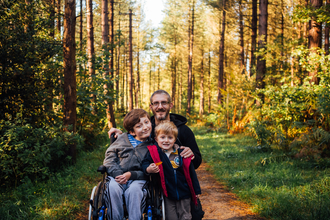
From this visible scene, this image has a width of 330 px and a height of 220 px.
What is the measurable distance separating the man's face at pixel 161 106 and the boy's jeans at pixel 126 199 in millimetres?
946

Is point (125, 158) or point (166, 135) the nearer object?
point (166, 135)

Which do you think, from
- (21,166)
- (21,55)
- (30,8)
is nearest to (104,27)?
(30,8)

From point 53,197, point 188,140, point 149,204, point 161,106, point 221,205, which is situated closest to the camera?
point 149,204

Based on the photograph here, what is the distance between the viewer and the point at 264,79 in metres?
12.1

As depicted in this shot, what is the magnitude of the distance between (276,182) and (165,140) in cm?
386

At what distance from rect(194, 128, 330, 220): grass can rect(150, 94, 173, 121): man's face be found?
8.45 feet

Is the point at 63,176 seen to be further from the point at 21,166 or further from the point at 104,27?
the point at 104,27

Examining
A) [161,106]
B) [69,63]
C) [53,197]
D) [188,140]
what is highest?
[69,63]

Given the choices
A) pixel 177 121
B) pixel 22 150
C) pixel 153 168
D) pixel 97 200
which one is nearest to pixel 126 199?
pixel 97 200

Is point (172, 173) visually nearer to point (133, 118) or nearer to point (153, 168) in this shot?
point (153, 168)

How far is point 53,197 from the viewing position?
4758 mm

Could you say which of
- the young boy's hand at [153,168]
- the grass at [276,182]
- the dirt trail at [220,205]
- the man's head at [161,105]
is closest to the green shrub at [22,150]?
the dirt trail at [220,205]

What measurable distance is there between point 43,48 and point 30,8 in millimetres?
1090

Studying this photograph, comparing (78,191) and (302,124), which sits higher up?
(302,124)
